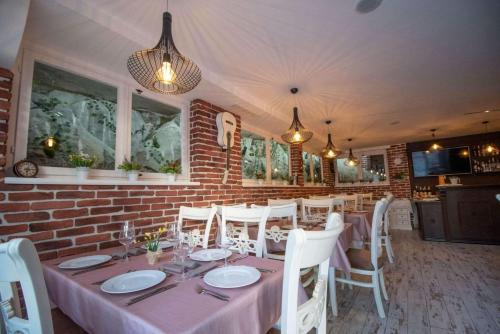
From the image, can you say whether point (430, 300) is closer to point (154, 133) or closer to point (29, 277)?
point (29, 277)

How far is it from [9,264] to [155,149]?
1.93m

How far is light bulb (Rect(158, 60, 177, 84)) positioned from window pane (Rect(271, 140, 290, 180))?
3.21 m

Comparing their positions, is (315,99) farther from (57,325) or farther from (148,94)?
(57,325)

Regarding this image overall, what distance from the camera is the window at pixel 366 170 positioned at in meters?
6.83

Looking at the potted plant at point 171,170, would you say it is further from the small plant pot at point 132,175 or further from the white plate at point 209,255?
the white plate at point 209,255

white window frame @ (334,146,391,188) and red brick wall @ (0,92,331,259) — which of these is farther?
white window frame @ (334,146,391,188)

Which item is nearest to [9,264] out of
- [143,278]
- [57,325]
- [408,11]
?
[143,278]

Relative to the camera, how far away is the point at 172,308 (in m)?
0.73

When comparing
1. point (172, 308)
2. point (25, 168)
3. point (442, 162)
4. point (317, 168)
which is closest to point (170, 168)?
point (25, 168)

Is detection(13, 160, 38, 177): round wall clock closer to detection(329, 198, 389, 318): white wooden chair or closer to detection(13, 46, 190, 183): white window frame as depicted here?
detection(13, 46, 190, 183): white window frame

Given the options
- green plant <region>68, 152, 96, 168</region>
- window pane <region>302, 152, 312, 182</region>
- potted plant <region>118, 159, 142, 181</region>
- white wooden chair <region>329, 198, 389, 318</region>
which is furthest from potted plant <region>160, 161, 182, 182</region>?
window pane <region>302, 152, 312, 182</region>

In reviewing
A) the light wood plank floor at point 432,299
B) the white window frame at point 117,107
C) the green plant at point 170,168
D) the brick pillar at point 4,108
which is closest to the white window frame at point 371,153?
the light wood plank floor at point 432,299

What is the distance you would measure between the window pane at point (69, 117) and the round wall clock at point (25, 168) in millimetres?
161

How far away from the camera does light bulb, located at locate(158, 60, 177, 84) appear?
1.36 m
